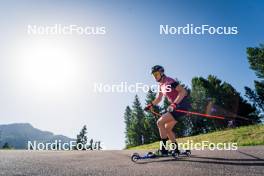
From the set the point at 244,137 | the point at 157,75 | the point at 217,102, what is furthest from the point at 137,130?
the point at 157,75

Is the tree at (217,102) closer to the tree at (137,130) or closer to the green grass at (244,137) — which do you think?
the tree at (137,130)

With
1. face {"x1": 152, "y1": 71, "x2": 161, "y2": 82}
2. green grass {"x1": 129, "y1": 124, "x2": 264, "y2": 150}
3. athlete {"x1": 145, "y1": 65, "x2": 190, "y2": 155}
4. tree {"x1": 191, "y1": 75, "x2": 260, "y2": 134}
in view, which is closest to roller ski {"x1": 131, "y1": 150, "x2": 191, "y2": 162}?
athlete {"x1": 145, "y1": 65, "x2": 190, "y2": 155}

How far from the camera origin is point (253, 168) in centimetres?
526

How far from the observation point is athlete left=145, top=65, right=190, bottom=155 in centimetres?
862

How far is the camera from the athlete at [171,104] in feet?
28.3

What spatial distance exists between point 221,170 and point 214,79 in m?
76.7

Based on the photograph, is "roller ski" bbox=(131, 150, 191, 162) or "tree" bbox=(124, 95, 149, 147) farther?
"tree" bbox=(124, 95, 149, 147)

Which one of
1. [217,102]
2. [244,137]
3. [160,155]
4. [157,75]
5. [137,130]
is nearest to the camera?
[160,155]

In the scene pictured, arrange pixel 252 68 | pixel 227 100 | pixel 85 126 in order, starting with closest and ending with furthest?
pixel 252 68 < pixel 227 100 < pixel 85 126

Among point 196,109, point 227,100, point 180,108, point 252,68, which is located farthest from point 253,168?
point 227,100

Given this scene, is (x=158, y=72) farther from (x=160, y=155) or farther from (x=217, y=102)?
(x=217, y=102)

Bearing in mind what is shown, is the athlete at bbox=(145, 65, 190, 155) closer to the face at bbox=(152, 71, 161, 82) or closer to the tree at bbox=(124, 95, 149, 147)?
the face at bbox=(152, 71, 161, 82)

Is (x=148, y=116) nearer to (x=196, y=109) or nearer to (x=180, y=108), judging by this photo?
(x=196, y=109)

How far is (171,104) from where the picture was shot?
337 inches
